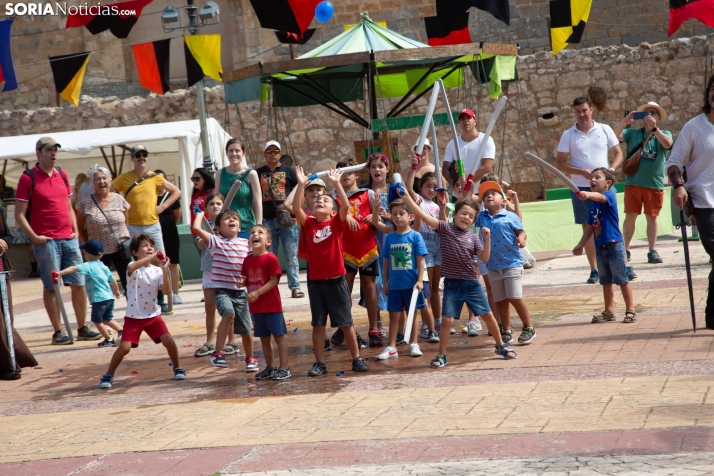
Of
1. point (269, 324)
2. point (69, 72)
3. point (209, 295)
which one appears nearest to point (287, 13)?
point (69, 72)

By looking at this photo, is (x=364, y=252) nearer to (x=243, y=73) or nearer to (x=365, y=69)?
(x=243, y=73)

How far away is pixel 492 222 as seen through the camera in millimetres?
7305

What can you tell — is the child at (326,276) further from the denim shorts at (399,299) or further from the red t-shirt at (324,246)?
the denim shorts at (399,299)

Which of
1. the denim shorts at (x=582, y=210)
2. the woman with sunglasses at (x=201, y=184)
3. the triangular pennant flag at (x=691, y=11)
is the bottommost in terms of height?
the denim shorts at (x=582, y=210)

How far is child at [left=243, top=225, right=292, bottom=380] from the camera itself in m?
6.84

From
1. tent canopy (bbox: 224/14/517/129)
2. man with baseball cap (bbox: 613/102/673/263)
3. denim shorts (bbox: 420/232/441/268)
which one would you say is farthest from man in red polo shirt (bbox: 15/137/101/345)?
man with baseball cap (bbox: 613/102/673/263)

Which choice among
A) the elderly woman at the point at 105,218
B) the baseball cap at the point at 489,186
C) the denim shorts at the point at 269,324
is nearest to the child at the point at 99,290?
the elderly woman at the point at 105,218

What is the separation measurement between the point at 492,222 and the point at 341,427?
2.70m

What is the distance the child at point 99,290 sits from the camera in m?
8.95

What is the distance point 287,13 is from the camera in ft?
42.0

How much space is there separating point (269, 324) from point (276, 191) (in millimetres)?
3442

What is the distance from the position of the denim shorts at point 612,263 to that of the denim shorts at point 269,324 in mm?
2817

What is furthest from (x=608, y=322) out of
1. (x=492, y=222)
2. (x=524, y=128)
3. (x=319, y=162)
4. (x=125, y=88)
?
(x=125, y=88)

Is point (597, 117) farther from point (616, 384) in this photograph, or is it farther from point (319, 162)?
point (616, 384)
